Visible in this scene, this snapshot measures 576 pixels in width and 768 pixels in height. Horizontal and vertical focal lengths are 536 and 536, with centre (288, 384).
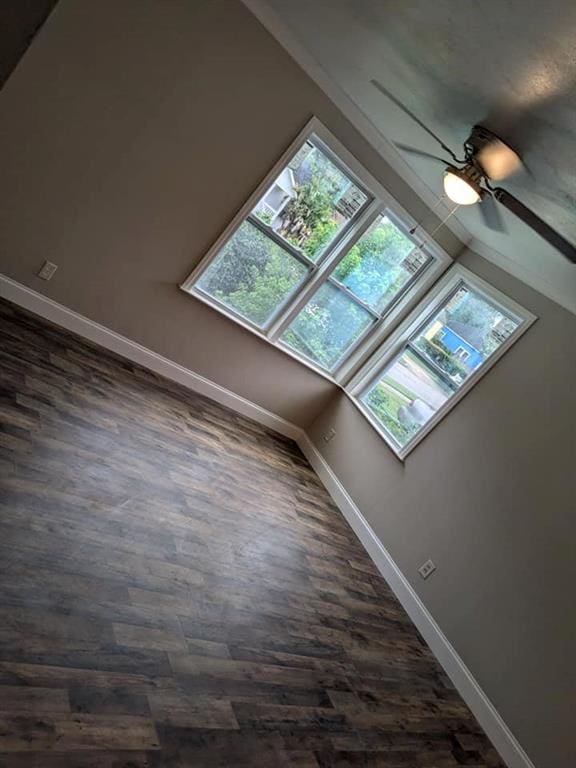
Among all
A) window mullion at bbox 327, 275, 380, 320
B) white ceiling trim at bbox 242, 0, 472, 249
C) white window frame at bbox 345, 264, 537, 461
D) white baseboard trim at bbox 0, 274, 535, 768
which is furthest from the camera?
window mullion at bbox 327, 275, 380, 320

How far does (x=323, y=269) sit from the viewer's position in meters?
4.59

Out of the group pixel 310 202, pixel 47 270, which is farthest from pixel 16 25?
pixel 310 202

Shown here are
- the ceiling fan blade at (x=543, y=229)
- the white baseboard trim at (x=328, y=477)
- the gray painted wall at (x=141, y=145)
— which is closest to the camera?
the ceiling fan blade at (x=543, y=229)

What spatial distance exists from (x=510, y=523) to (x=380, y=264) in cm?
245

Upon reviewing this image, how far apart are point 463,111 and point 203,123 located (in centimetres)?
240

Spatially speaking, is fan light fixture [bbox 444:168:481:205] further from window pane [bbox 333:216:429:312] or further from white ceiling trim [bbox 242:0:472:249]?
window pane [bbox 333:216:429:312]

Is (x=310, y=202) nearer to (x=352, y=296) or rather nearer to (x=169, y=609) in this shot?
(x=352, y=296)

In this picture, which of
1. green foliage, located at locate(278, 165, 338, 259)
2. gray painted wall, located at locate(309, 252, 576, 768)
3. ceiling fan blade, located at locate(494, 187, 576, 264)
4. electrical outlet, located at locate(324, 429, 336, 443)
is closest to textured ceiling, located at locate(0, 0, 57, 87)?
green foliage, located at locate(278, 165, 338, 259)

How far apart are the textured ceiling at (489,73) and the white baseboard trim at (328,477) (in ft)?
7.44

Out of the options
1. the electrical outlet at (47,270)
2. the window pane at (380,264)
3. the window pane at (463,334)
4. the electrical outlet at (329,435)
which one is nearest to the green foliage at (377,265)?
the window pane at (380,264)

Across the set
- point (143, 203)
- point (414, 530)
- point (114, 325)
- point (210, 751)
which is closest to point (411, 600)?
point (414, 530)

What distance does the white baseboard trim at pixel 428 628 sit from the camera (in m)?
2.90

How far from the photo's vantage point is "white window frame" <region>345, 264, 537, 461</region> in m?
3.87

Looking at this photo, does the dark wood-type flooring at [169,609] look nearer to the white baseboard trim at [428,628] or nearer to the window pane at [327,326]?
the white baseboard trim at [428,628]
